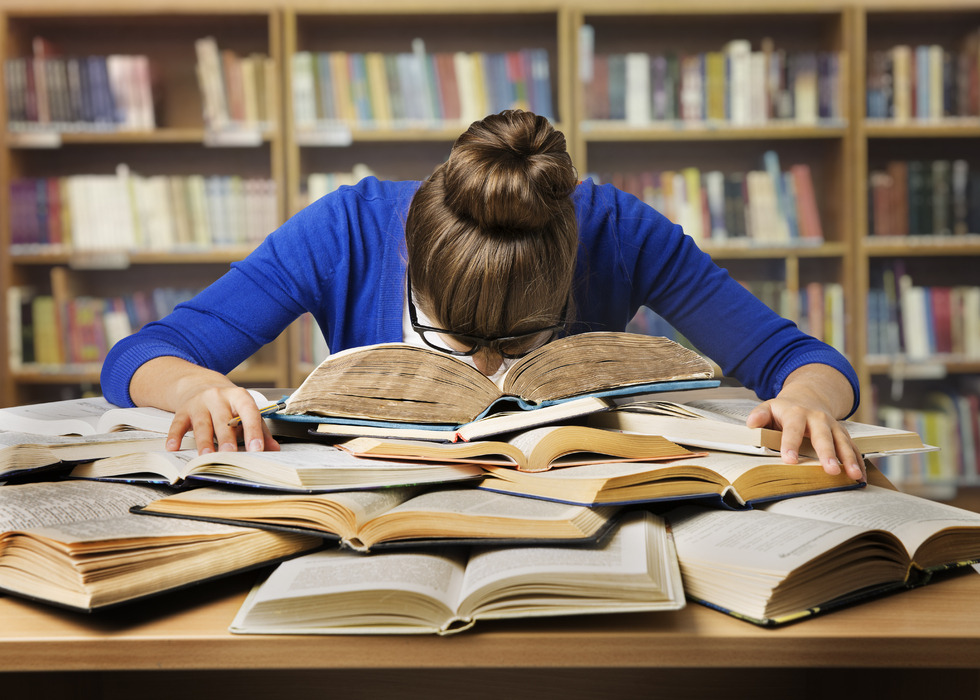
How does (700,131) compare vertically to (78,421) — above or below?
above

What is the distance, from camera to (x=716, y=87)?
239 cm

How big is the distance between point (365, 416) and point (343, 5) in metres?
2.21

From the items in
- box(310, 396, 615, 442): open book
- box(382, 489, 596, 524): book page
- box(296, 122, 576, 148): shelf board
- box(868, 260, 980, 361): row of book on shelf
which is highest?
box(296, 122, 576, 148): shelf board

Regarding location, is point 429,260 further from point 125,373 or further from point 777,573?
point 777,573

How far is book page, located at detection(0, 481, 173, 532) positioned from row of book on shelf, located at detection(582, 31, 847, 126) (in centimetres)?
218

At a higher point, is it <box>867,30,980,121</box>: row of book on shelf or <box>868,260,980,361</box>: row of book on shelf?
<box>867,30,980,121</box>: row of book on shelf

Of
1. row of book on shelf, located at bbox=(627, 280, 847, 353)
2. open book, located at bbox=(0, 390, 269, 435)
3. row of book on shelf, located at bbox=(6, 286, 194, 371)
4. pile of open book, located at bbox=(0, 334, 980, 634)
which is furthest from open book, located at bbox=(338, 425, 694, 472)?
row of book on shelf, located at bbox=(6, 286, 194, 371)

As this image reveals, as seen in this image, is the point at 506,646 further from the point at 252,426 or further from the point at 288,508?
the point at 252,426

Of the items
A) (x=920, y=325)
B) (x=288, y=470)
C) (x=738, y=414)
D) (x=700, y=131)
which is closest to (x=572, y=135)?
(x=700, y=131)

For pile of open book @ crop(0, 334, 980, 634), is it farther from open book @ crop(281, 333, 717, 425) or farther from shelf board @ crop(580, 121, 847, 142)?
shelf board @ crop(580, 121, 847, 142)

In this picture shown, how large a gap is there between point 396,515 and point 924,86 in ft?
8.66

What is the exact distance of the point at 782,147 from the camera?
2631 mm

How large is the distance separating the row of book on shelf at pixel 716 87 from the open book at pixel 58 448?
6.84ft

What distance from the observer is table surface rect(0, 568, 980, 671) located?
0.33m
